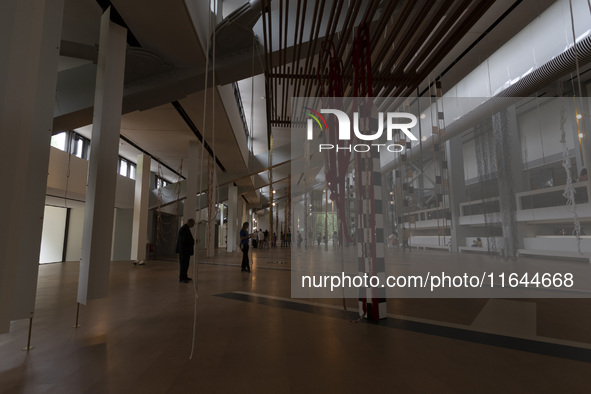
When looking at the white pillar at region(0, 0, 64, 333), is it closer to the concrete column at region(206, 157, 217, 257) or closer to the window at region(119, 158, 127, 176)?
the concrete column at region(206, 157, 217, 257)

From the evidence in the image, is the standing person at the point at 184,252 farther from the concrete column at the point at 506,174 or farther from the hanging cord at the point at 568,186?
the hanging cord at the point at 568,186

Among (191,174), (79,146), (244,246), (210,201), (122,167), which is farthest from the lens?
(122,167)

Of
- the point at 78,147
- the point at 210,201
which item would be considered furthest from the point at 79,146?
the point at 210,201

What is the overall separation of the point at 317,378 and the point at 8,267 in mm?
2053

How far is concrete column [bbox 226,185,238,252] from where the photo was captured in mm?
17828

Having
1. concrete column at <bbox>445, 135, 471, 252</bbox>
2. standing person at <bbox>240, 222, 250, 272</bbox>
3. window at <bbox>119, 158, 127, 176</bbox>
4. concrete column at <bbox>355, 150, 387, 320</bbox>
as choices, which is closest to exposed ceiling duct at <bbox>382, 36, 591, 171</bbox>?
concrete column at <bbox>355, 150, 387, 320</bbox>

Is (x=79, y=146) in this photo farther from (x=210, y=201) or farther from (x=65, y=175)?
(x=210, y=201)

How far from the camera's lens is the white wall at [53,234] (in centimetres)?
1172

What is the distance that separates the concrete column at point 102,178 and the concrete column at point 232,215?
14420 millimetres

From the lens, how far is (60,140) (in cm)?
980

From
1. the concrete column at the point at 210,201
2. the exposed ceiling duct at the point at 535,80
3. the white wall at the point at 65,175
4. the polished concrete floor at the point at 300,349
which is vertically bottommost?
the polished concrete floor at the point at 300,349

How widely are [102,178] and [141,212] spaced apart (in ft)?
27.1

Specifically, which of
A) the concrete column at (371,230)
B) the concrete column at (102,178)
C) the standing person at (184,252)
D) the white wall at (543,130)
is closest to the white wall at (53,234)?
the standing person at (184,252)

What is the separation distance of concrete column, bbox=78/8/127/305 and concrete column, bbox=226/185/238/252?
1442 centimetres
